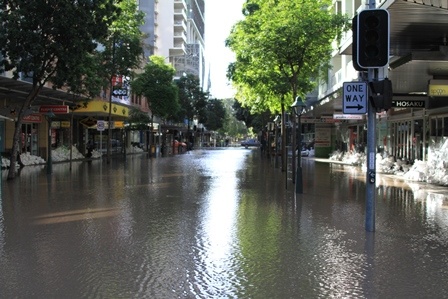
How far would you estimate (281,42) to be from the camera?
1969 centimetres

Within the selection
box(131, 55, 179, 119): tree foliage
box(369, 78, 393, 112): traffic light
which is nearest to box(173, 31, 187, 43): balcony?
box(131, 55, 179, 119): tree foliage

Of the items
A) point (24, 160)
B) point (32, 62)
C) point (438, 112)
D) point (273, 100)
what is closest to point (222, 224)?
point (32, 62)

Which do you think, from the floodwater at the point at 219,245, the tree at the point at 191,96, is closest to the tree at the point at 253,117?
the tree at the point at 191,96

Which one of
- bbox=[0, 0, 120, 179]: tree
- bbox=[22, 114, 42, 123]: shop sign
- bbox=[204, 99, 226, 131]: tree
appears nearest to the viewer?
bbox=[0, 0, 120, 179]: tree

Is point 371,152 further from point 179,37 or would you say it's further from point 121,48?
point 179,37

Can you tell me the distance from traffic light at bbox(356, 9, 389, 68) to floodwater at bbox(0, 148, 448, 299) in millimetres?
3006

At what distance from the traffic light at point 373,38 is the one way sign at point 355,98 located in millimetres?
437

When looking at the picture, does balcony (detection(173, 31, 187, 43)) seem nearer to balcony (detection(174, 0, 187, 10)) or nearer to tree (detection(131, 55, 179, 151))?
balcony (detection(174, 0, 187, 10))

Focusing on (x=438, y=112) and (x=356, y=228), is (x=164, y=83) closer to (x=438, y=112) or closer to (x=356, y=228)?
(x=438, y=112)

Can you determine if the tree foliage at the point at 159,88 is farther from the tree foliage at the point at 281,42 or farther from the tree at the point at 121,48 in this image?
the tree foliage at the point at 281,42

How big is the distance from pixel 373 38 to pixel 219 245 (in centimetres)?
Answer: 429

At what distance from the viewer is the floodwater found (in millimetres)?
5742

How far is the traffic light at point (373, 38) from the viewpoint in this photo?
27.7 feet

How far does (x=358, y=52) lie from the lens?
8.60 metres
